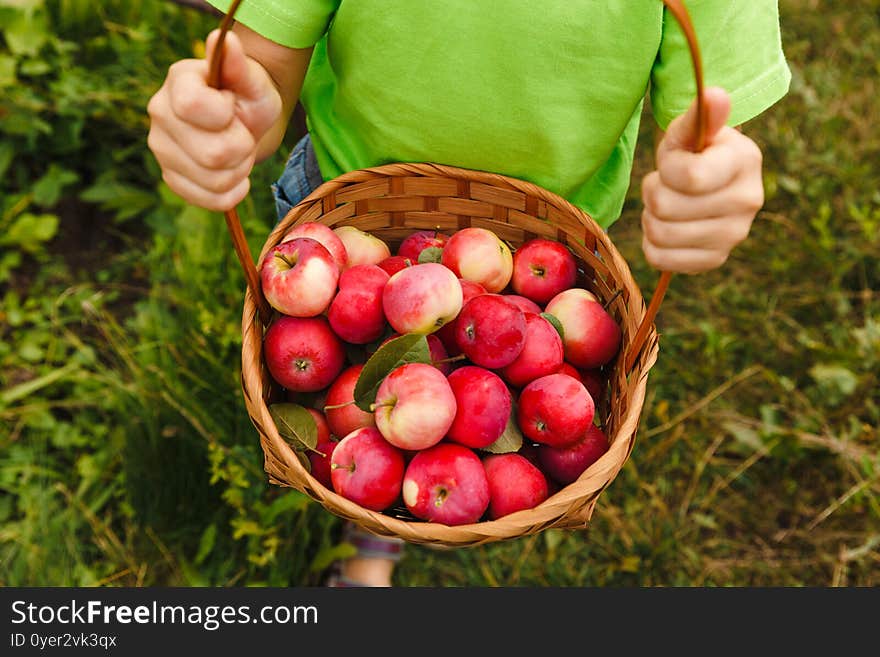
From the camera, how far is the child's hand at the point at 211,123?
759mm

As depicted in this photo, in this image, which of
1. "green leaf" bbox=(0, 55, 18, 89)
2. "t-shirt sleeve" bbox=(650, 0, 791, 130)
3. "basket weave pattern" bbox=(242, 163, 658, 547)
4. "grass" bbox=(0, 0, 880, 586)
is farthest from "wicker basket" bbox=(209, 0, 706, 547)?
"green leaf" bbox=(0, 55, 18, 89)

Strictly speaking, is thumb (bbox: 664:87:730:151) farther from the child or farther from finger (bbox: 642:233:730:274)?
finger (bbox: 642:233:730:274)

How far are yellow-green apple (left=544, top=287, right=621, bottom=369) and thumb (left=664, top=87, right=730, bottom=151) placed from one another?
36 centimetres

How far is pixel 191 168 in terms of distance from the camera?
805 mm

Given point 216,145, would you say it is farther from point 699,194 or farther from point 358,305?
point 699,194

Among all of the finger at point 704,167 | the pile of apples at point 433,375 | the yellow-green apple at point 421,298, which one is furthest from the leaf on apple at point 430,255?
the finger at point 704,167

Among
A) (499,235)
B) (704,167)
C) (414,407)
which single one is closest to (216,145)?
(414,407)

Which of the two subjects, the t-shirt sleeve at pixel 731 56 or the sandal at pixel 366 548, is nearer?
the t-shirt sleeve at pixel 731 56

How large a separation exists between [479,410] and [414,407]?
0.09 metres

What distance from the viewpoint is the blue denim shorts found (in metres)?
1.32

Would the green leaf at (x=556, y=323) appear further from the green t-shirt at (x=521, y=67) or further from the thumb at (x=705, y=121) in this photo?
the thumb at (x=705, y=121)

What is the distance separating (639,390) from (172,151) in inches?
22.7

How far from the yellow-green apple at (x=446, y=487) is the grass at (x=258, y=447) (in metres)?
0.52

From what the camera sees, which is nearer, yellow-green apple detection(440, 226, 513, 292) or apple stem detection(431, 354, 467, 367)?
apple stem detection(431, 354, 467, 367)
